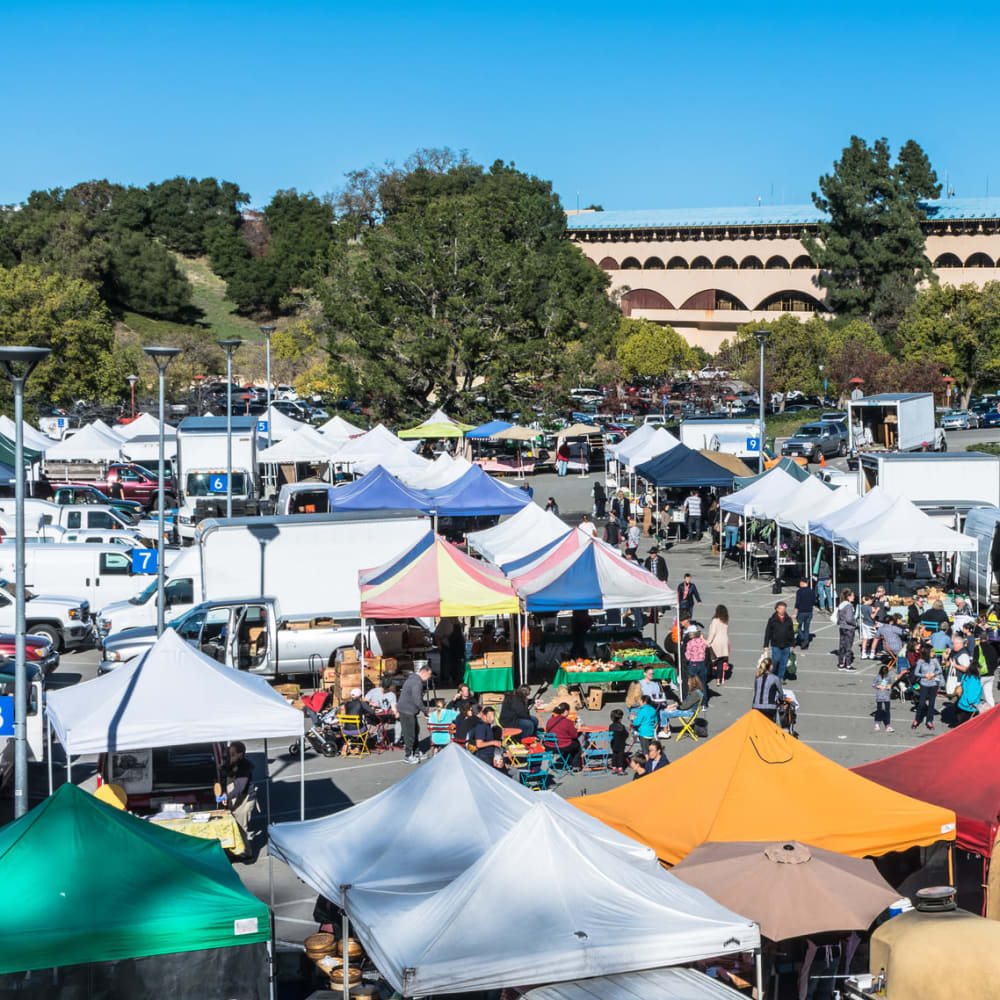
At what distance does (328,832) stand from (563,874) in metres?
→ 2.49

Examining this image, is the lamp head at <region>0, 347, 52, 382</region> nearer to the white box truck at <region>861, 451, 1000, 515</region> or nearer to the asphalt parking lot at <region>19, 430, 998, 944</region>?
the asphalt parking lot at <region>19, 430, 998, 944</region>

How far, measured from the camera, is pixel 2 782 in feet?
48.2

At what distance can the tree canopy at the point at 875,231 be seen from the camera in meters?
86.4

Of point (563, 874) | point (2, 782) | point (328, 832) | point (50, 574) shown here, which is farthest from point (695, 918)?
point (50, 574)

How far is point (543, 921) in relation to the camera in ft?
28.6

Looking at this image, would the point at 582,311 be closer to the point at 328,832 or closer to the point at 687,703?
the point at 687,703

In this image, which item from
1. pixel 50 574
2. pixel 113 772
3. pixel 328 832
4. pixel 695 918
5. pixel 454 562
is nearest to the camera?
pixel 695 918

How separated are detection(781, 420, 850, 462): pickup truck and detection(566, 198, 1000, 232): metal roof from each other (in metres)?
40.7

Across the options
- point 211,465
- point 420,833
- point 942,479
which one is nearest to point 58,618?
point 211,465

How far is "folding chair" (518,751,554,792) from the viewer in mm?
15617

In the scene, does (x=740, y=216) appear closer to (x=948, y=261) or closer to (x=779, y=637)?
(x=948, y=261)

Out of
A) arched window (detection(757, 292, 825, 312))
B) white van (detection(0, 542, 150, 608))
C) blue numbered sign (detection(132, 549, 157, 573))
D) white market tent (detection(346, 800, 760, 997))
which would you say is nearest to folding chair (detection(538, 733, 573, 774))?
white market tent (detection(346, 800, 760, 997))

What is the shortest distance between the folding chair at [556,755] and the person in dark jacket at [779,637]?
4313 mm

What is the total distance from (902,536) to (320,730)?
437 inches
